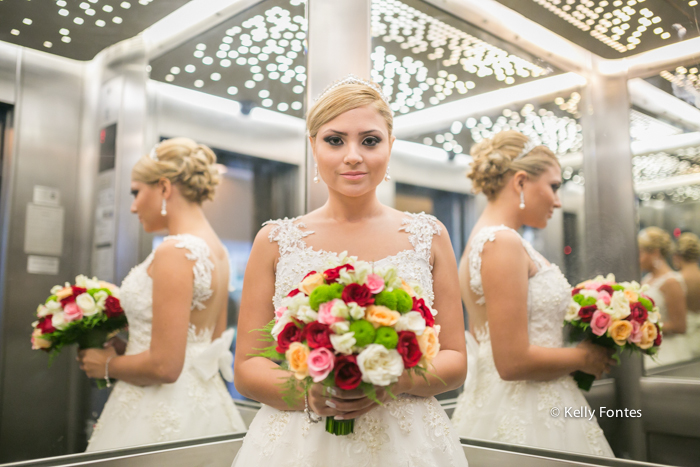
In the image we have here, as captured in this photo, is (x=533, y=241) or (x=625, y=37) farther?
(x=533, y=241)

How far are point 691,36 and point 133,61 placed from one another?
2383 millimetres

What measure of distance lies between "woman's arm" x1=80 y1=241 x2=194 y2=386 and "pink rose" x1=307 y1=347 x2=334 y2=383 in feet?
4.63

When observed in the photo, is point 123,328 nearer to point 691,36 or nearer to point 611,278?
point 611,278

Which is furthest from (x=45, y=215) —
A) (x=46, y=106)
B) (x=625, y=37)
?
(x=625, y=37)

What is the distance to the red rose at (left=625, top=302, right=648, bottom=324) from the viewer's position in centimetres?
186

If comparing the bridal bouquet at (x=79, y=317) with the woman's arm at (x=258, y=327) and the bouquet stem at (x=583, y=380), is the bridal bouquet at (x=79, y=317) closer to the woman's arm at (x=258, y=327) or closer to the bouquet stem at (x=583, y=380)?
the woman's arm at (x=258, y=327)

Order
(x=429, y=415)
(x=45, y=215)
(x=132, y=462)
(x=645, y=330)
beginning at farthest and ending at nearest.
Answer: (x=132, y=462) < (x=45, y=215) < (x=645, y=330) < (x=429, y=415)

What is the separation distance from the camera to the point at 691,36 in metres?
1.89

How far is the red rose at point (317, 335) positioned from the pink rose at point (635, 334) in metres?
1.32

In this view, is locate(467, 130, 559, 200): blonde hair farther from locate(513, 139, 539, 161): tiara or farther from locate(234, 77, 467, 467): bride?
locate(234, 77, 467, 467): bride

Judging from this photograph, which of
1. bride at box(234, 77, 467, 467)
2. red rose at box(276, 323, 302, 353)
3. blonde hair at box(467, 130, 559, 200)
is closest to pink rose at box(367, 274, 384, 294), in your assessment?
red rose at box(276, 323, 302, 353)

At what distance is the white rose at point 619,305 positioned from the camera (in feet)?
6.17

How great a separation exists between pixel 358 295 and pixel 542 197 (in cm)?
141

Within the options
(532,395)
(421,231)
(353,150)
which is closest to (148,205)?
(353,150)
